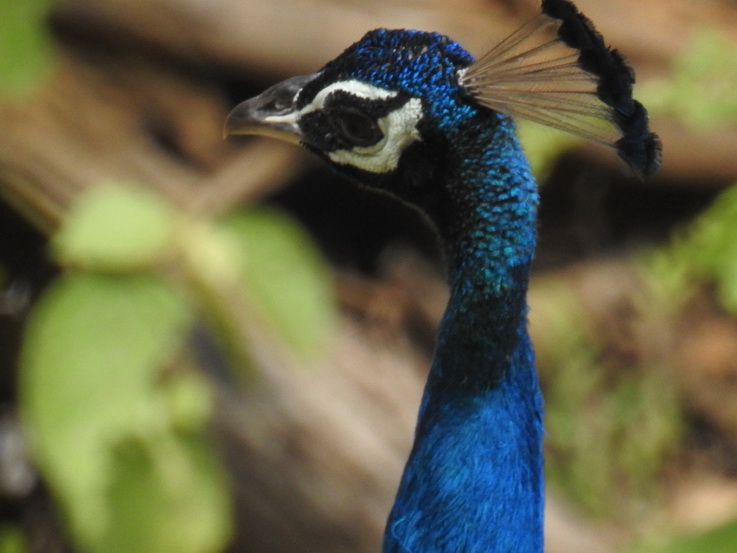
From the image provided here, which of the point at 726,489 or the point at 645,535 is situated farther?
the point at 726,489

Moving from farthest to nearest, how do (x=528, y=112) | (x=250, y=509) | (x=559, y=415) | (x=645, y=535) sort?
(x=559, y=415)
(x=645, y=535)
(x=250, y=509)
(x=528, y=112)

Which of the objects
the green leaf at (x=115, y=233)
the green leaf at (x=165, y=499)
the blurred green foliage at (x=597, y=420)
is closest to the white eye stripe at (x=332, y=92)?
the green leaf at (x=115, y=233)

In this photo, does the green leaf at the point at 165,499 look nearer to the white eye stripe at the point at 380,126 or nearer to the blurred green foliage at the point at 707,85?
the white eye stripe at the point at 380,126

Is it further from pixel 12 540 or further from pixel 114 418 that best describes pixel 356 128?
pixel 12 540

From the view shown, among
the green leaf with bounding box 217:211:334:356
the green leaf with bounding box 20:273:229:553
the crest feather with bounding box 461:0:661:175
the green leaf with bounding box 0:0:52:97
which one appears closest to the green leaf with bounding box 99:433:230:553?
Result: the green leaf with bounding box 20:273:229:553

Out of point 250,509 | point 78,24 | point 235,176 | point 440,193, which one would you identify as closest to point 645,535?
point 250,509

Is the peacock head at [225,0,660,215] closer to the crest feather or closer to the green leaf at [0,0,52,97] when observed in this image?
the crest feather

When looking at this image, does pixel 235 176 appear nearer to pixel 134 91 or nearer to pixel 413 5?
pixel 134 91

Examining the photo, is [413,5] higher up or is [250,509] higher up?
[413,5]
